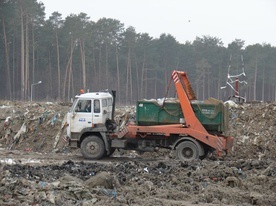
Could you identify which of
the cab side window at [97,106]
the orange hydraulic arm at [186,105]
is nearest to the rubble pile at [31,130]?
the cab side window at [97,106]

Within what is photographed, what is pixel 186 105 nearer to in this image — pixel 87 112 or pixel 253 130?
pixel 87 112

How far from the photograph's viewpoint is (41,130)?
23.8m

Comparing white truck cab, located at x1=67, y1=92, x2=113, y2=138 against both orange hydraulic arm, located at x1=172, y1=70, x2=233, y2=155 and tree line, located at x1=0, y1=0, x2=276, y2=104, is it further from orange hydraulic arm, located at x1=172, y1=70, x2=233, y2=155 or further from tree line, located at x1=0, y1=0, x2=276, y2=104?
tree line, located at x1=0, y1=0, x2=276, y2=104

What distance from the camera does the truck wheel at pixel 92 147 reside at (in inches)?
736

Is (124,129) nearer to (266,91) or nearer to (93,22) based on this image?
(93,22)

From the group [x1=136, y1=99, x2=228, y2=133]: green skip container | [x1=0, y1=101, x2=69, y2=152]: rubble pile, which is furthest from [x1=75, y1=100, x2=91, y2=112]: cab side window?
[x1=0, y1=101, x2=69, y2=152]: rubble pile

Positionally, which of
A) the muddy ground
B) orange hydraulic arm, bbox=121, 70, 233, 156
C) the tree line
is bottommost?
the muddy ground

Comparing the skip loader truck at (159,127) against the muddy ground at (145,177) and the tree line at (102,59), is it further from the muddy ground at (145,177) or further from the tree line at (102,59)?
the tree line at (102,59)

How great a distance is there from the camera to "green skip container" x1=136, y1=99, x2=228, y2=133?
1778cm

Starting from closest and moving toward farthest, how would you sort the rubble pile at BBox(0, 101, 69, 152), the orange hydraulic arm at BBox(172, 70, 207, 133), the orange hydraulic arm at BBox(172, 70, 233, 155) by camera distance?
the orange hydraulic arm at BBox(172, 70, 233, 155)
the orange hydraulic arm at BBox(172, 70, 207, 133)
the rubble pile at BBox(0, 101, 69, 152)

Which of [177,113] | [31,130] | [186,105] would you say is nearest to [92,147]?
[177,113]

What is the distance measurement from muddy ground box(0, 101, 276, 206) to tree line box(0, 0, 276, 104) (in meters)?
24.6

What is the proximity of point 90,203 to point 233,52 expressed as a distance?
61.9m

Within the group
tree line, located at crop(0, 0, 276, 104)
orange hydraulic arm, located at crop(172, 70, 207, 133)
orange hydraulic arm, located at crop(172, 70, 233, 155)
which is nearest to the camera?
orange hydraulic arm, located at crop(172, 70, 233, 155)
